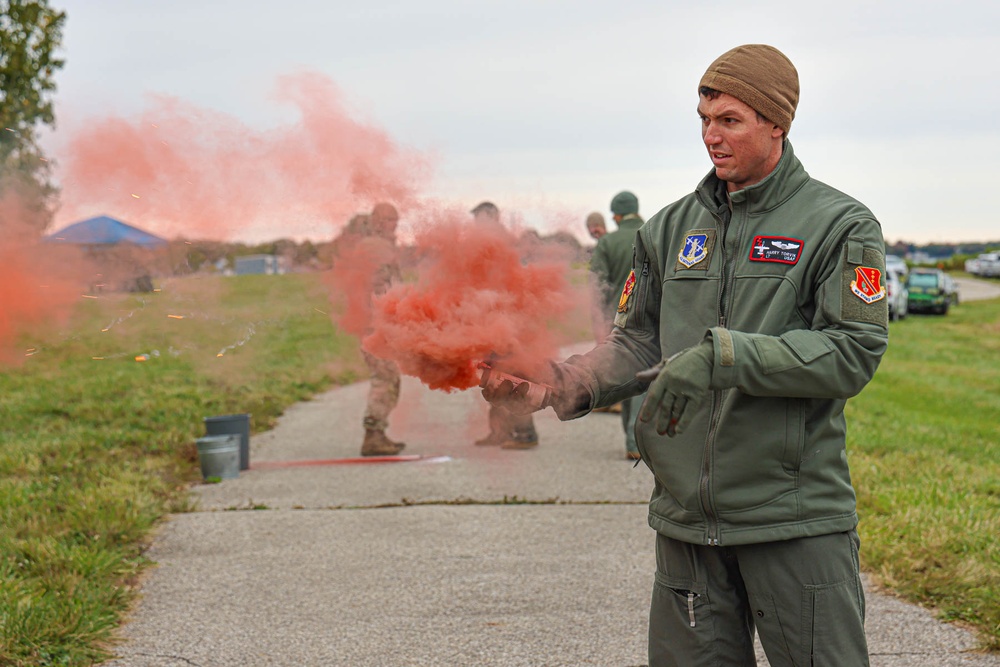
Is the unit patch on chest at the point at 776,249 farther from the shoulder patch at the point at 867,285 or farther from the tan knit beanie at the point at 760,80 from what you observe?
the tan knit beanie at the point at 760,80

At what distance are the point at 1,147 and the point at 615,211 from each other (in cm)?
506

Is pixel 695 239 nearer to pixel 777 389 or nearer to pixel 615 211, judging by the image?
pixel 777 389

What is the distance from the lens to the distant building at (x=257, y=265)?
17.2 ft

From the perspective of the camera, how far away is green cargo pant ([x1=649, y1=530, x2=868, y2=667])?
2453 mm

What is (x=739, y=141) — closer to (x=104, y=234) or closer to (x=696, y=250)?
(x=696, y=250)

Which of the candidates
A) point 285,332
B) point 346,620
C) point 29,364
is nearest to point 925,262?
point 285,332

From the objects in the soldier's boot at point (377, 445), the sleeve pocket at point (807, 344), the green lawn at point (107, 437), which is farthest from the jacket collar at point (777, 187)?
the soldier's boot at point (377, 445)

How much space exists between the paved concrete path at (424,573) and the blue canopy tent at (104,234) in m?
1.84

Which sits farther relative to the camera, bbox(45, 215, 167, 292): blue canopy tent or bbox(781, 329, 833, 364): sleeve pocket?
bbox(45, 215, 167, 292): blue canopy tent

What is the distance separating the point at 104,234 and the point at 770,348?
4023 millimetres

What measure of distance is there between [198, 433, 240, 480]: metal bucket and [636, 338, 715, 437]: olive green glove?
6.17m

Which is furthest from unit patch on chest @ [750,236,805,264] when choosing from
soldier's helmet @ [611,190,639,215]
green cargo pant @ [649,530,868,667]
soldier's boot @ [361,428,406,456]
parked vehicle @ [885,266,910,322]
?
parked vehicle @ [885,266,910,322]

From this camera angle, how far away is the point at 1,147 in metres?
7.87

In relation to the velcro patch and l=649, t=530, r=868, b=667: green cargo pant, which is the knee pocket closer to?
l=649, t=530, r=868, b=667: green cargo pant
